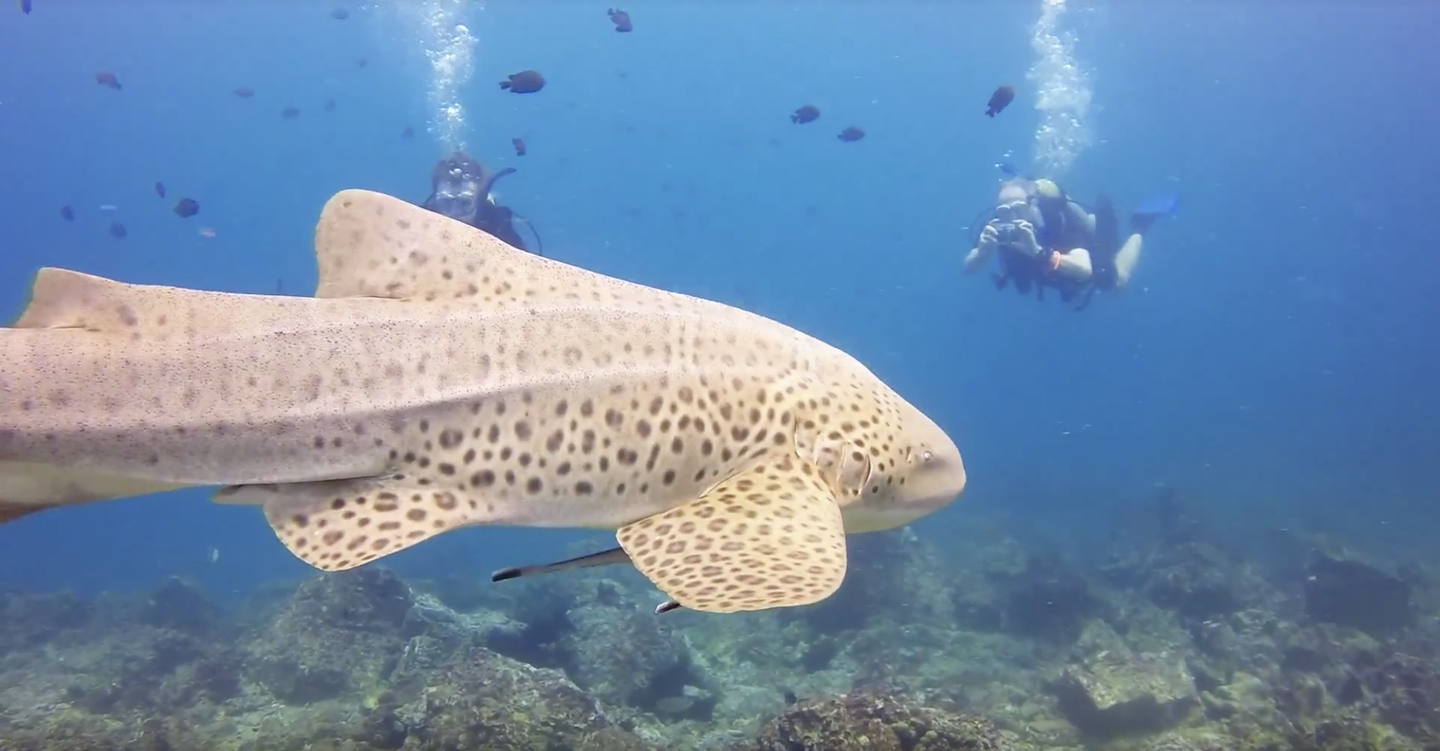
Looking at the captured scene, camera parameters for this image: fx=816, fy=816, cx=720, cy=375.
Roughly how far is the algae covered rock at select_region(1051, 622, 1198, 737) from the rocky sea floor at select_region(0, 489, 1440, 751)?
3 cm

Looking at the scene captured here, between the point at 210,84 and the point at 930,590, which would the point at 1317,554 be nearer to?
the point at 930,590

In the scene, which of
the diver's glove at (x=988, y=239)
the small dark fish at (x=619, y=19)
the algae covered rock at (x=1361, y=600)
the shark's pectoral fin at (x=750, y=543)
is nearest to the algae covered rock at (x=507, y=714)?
the shark's pectoral fin at (x=750, y=543)

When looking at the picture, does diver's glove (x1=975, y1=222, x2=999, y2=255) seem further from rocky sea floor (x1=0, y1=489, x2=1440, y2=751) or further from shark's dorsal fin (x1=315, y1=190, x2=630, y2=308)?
shark's dorsal fin (x1=315, y1=190, x2=630, y2=308)

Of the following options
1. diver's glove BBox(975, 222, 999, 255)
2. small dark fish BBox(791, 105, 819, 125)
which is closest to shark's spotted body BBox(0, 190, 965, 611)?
diver's glove BBox(975, 222, 999, 255)

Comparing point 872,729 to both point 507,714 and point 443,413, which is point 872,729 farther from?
point 443,413

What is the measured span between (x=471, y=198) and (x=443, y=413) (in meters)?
9.24

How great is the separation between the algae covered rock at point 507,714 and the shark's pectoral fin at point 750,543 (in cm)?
443

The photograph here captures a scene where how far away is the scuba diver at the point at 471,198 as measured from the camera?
1091cm

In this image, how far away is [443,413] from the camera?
11.0 ft

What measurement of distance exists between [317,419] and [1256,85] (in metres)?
135

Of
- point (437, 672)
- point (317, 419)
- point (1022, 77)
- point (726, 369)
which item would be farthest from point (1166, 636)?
point (1022, 77)

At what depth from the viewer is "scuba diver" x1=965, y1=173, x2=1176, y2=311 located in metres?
16.3

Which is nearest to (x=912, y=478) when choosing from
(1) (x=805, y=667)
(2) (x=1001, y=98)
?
(1) (x=805, y=667)

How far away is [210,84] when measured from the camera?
4658 inches
